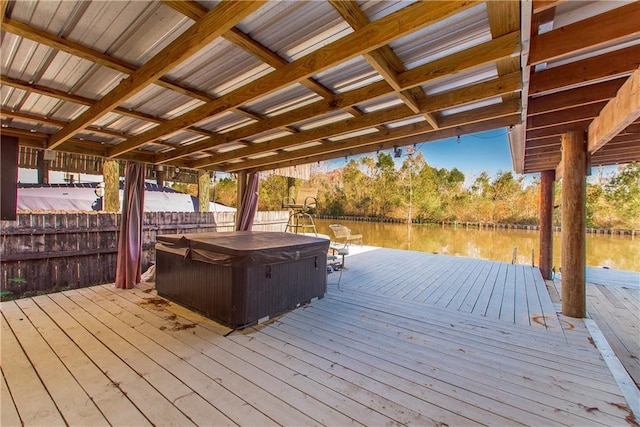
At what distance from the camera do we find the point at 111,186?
5.57m

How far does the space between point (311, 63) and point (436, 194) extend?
25.7 meters

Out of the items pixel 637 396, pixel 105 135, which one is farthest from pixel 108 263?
pixel 637 396

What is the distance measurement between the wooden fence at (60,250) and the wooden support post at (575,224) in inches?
262

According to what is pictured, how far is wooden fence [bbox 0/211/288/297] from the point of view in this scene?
3.81 meters

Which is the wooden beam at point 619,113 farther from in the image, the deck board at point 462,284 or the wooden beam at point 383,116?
the deck board at point 462,284

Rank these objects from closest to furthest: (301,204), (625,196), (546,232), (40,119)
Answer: (40,119) < (546,232) < (301,204) < (625,196)

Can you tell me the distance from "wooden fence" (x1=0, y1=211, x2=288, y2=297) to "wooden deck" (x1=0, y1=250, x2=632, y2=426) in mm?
517

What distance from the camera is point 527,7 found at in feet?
4.37

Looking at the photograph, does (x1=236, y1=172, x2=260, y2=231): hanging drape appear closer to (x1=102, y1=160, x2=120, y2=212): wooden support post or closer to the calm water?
(x1=102, y1=160, x2=120, y2=212): wooden support post

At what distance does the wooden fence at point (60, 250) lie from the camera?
3807 millimetres

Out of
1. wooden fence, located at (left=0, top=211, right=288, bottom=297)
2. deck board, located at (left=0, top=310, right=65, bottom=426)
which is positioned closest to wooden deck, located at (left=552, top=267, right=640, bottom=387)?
deck board, located at (left=0, top=310, right=65, bottom=426)

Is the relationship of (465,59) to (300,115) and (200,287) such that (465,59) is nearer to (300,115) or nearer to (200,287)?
(300,115)

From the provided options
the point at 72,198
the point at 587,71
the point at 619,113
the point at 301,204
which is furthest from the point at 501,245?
the point at 72,198

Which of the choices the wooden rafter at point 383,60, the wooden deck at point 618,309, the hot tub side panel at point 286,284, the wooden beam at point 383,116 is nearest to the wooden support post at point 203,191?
the wooden beam at point 383,116
